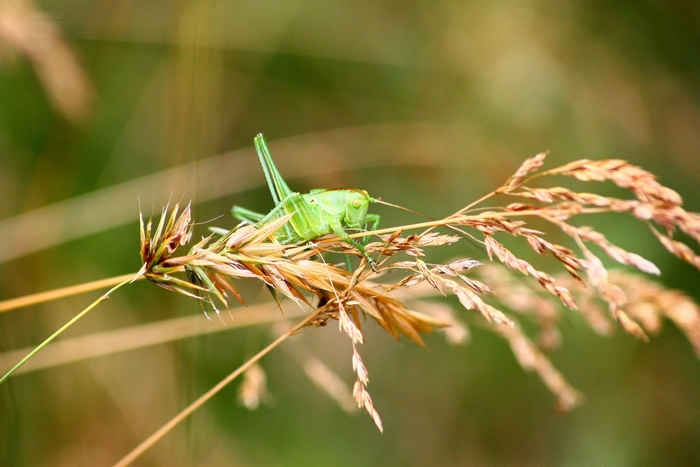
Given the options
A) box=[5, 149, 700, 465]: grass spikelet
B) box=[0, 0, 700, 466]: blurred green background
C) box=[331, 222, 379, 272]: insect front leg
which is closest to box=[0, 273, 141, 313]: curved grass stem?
box=[5, 149, 700, 465]: grass spikelet

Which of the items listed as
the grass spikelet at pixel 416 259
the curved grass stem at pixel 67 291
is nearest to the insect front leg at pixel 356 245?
the grass spikelet at pixel 416 259

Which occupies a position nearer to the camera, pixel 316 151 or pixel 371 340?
pixel 316 151

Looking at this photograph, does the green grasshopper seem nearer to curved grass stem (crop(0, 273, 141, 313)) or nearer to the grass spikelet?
the grass spikelet

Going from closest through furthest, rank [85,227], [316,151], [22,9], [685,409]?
[22,9]
[85,227]
[316,151]
[685,409]

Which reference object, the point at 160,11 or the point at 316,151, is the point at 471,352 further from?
the point at 160,11

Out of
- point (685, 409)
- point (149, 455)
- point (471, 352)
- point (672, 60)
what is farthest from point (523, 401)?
point (672, 60)

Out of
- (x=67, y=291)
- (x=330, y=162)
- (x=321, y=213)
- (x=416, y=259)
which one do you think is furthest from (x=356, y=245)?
(x=330, y=162)

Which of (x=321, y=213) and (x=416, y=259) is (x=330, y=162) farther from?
(x=416, y=259)

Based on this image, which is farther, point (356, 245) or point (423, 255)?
point (356, 245)

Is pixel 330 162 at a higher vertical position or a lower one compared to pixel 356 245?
higher
